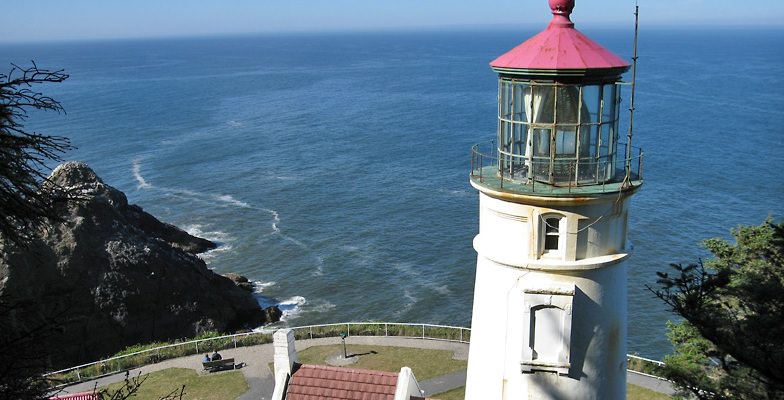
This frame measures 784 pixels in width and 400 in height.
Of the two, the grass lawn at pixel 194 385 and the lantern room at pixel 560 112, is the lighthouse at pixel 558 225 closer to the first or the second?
the lantern room at pixel 560 112

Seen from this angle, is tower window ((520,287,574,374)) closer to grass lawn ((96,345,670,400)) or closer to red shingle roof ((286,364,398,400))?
red shingle roof ((286,364,398,400))

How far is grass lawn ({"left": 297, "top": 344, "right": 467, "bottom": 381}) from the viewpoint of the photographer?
1888 centimetres

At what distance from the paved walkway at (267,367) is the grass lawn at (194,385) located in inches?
10.7

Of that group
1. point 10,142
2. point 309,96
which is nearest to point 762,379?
point 10,142

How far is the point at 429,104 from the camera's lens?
246 ft

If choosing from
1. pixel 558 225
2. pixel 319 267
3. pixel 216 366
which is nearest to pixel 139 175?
pixel 319 267

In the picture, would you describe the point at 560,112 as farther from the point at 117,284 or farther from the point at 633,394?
the point at 117,284

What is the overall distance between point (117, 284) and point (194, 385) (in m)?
9.68

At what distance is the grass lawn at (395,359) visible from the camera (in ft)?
61.9

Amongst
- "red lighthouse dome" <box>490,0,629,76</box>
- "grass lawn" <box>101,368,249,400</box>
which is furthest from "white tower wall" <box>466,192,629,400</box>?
"grass lawn" <box>101,368,249,400</box>

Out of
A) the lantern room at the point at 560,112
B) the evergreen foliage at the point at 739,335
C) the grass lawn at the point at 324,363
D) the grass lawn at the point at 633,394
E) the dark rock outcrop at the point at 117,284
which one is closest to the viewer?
the evergreen foliage at the point at 739,335

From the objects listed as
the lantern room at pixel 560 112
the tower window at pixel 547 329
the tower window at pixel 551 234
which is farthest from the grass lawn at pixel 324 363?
the lantern room at pixel 560 112

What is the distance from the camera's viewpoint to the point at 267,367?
1953 cm

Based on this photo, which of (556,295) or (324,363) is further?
(324,363)
